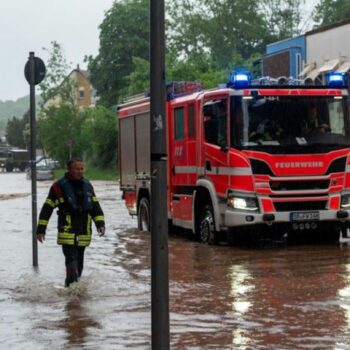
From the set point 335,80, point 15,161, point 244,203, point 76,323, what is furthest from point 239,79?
point 15,161

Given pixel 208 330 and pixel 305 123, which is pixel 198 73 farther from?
pixel 208 330

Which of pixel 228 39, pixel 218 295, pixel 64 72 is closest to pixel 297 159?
pixel 218 295

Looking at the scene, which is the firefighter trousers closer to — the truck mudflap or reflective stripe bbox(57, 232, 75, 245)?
reflective stripe bbox(57, 232, 75, 245)

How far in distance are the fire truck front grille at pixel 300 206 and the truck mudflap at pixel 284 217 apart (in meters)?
0.07

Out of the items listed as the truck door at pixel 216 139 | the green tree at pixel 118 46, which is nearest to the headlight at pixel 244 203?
the truck door at pixel 216 139

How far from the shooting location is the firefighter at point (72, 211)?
34.2 feet

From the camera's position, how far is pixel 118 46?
84812 mm

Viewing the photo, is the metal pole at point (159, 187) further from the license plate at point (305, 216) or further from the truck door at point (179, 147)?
the truck door at point (179, 147)

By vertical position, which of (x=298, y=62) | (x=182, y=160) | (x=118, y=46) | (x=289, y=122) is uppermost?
(x=118, y=46)

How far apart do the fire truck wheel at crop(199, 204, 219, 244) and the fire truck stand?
0.06 ft

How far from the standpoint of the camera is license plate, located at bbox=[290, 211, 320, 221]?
595 inches

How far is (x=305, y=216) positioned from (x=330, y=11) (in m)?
68.1

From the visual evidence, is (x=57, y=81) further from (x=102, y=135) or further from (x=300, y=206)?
(x=300, y=206)

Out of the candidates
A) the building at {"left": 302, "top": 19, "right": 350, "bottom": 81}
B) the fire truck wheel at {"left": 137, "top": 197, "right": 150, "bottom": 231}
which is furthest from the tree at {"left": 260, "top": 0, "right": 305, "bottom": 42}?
the fire truck wheel at {"left": 137, "top": 197, "right": 150, "bottom": 231}
